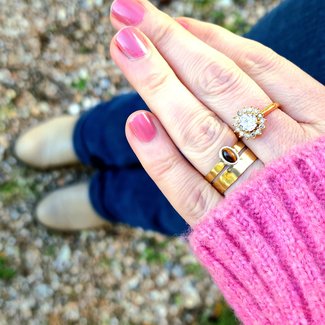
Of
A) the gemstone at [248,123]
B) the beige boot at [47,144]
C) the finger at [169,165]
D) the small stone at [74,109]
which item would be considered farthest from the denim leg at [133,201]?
the gemstone at [248,123]

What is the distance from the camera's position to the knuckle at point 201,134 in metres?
0.84

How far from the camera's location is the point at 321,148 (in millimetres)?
763

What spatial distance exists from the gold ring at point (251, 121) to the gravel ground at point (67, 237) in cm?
105

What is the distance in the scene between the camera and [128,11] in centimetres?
87

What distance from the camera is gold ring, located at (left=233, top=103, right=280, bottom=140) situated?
2.62 feet

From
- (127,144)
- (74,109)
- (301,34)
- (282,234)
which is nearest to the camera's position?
(282,234)

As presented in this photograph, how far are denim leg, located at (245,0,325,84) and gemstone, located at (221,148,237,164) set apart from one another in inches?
12.0

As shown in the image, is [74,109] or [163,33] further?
[74,109]

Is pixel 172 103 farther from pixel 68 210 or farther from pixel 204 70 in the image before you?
pixel 68 210

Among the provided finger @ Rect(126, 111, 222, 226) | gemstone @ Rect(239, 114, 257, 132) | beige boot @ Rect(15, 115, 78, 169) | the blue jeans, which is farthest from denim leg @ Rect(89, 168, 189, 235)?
gemstone @ Rect(239, 114, 257, 132)

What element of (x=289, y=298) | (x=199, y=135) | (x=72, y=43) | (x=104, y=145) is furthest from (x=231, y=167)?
(x=72, y=43)

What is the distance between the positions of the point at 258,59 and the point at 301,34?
0.69 feet

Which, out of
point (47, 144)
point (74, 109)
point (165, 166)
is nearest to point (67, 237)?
point (47, 144)

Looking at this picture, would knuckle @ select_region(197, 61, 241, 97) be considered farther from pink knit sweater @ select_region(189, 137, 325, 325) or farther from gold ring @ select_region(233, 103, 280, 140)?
pink knit sweater @ select_region(189, 137, 325, 325)
